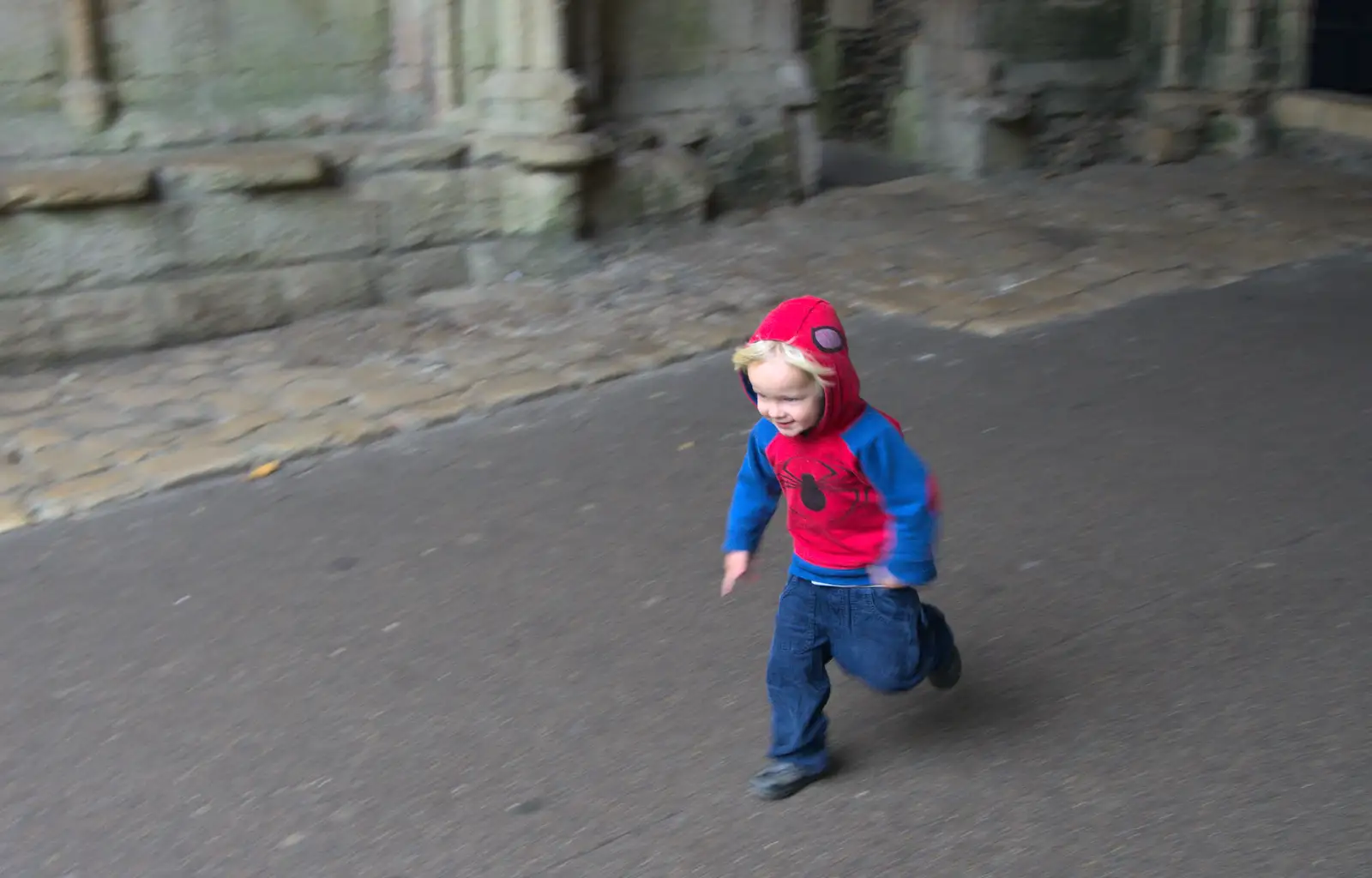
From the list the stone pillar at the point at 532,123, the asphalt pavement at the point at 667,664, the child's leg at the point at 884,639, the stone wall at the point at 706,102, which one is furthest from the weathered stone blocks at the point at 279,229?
the child's leg at the point at 884,639

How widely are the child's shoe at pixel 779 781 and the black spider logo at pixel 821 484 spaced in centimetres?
51

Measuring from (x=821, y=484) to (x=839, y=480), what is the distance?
37 mm

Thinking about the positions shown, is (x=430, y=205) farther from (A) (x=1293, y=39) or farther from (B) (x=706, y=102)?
(A) (x=1293, y=39)

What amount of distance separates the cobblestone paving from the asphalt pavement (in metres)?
0.40

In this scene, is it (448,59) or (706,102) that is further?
(706,102)

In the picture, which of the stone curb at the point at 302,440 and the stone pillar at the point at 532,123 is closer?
the stone curb at the point at 302,440

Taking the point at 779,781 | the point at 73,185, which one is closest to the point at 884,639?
the point at 779,781

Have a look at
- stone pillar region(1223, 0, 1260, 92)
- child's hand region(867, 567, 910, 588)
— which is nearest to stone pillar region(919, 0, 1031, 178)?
stone pillar region(1223, 0, 1260, 92)

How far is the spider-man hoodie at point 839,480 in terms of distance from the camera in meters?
2.71

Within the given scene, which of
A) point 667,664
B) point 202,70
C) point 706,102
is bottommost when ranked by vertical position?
point 667,664

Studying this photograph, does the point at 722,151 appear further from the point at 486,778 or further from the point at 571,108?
the point at 486,778

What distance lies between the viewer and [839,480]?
9.25 feet

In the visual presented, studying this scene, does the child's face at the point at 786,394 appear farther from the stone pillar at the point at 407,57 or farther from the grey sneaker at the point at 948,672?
the stone pillar at the point at 407,57

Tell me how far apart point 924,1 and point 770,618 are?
22.8 feet
